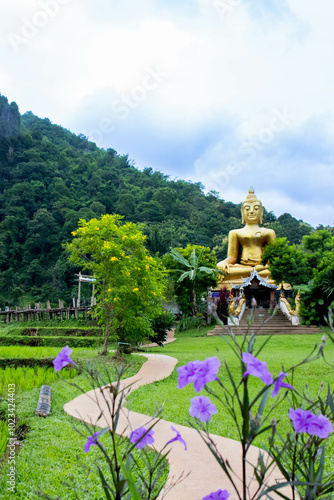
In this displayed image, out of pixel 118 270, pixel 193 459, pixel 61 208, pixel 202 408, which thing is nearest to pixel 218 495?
pixel 202 408

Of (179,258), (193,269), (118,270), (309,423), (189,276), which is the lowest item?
(309,423)

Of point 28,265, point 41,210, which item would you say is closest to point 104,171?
point 41,210

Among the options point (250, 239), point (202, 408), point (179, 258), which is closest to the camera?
point (202, 408)

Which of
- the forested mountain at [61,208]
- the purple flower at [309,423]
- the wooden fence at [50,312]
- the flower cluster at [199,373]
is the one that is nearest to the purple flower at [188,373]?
the flower cluster at [199,373]

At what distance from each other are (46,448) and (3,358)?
5.89m

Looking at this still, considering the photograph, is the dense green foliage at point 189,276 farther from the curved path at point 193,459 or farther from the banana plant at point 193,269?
the curved path at point 193,459

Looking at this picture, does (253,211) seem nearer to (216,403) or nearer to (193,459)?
(216,403)

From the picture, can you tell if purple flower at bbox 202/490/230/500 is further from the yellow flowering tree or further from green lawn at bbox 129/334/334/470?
the yellow flowering tree

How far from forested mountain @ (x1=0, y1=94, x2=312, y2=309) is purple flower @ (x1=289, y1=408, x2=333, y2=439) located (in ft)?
81.9

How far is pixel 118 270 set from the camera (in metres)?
9.71

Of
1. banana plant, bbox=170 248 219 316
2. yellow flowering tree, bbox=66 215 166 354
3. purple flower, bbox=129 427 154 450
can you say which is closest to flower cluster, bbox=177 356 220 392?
purple flower, bbox=129 427 154 450

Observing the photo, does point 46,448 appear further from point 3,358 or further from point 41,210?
point 41,210

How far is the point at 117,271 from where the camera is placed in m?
9.70

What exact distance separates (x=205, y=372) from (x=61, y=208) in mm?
39474
